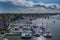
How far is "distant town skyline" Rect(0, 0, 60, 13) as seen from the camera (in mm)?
1405

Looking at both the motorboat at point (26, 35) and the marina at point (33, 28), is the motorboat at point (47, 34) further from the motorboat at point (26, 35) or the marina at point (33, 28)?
the motorboat at point (26, 35)

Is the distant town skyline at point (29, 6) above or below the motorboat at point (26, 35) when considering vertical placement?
above

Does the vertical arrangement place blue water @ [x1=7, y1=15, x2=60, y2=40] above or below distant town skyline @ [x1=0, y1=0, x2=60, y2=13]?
below

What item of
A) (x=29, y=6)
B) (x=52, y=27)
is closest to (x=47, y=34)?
(x=52, y=27)

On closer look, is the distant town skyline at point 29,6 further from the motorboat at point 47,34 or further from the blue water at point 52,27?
the motorboat at point 47,34

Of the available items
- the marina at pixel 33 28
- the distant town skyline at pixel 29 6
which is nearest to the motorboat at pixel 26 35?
the marina at pixel 33 28

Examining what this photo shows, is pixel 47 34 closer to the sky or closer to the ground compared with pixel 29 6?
closer to the ground

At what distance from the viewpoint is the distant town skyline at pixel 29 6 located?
141 centimetres

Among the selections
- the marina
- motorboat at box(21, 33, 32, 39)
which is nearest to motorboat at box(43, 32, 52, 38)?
the marina

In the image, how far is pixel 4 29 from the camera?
1.38 m

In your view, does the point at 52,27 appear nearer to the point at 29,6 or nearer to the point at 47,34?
the point at 47,34

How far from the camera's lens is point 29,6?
142 cm

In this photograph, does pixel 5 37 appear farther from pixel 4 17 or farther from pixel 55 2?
pixel 55 2

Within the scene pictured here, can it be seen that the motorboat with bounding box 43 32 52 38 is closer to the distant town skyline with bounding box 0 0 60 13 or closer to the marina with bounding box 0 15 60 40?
the marina with bounding box 0 15 60 40
